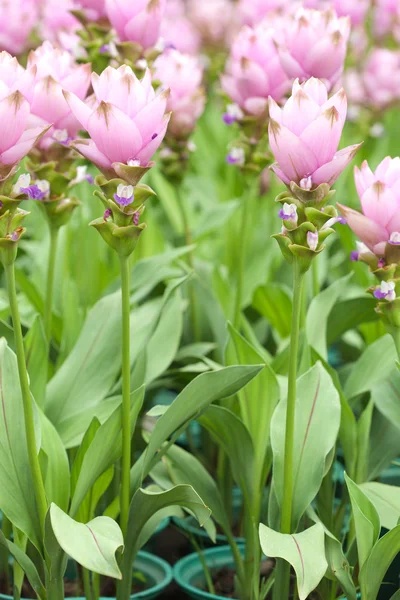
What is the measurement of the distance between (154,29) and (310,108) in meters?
0.54

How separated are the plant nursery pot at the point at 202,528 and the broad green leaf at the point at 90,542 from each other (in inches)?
20.2

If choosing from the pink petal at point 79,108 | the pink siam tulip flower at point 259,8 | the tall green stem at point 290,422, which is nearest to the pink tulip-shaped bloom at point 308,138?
the tall green stem at point 290,422

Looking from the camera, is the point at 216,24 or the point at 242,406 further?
the point at 216,24

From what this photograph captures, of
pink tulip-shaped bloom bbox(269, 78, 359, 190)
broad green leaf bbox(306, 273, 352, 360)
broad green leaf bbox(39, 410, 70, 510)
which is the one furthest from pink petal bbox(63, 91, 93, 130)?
broad green leaf bbox(306, 273, 352, 360)

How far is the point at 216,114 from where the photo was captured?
3.99 meters

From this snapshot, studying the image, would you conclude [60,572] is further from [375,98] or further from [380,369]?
[375,98]

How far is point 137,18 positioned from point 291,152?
1.86 feet

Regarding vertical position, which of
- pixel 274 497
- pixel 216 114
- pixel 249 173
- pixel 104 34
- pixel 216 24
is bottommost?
pixel 216 114

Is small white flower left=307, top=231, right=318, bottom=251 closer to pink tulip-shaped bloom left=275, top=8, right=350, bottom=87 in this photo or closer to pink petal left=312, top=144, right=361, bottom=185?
pink petal left=312, top=144, right=361, bottom=185

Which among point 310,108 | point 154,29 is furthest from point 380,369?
point 154,29

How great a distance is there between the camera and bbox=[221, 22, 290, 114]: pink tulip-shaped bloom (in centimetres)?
158

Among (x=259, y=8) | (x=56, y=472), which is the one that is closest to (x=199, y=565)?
(x=56, y=472)

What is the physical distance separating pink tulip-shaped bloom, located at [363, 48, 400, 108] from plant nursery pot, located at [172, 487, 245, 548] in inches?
73.0

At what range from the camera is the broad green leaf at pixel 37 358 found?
139 centimetres
